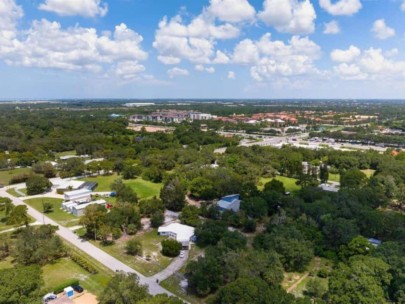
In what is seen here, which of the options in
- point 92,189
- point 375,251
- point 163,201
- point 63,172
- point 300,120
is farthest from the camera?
point 300,120

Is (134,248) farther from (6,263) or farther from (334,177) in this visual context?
(334,177)

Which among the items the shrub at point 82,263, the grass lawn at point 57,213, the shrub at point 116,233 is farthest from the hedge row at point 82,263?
the grass lawn at point 57,213

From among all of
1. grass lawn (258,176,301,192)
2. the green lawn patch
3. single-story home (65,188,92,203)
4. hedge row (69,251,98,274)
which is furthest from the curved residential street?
the green lawn patch

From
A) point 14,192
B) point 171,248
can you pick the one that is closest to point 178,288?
point 171,248

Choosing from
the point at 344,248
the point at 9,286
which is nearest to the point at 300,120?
the point at 344,248

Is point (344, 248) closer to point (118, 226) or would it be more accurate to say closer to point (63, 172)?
point (118, 226)

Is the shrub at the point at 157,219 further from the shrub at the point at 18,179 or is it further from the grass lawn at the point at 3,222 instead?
the shrub at the point at 18,179

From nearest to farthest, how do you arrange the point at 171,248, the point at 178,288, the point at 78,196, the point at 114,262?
1. the point at 178,288
2. the point at 114,262
3. the point at 171,248
4. the point at 78,196
